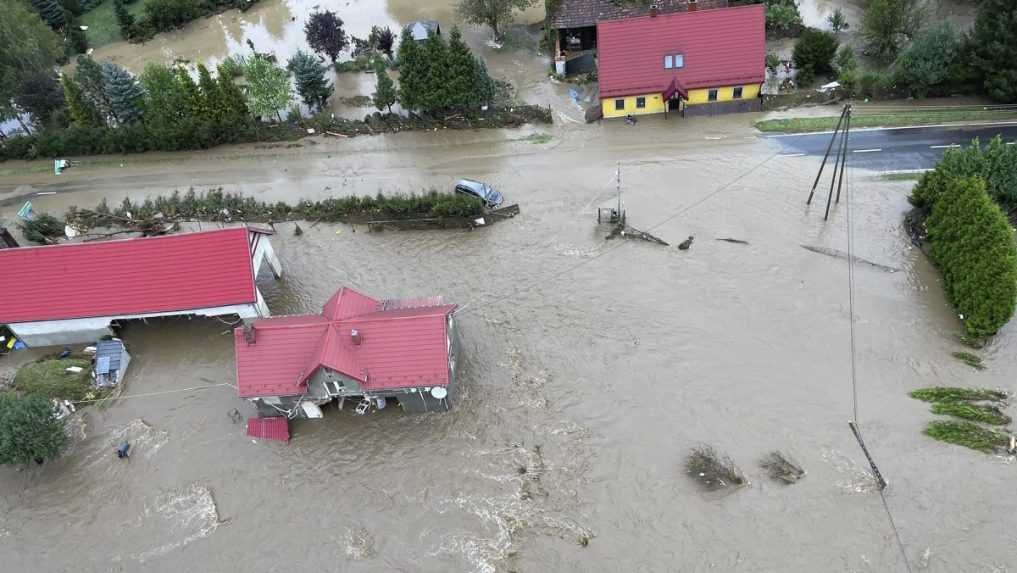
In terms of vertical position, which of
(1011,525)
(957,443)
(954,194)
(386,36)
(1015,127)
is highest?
(386,36)

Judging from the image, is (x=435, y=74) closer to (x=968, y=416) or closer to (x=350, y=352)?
(x=350, y=352)

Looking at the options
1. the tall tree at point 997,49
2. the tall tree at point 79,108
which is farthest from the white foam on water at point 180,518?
the tall tree at point 997,49

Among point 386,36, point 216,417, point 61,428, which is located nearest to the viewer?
point 61,428

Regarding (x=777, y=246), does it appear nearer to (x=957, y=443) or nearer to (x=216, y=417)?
(x=957, y=443)

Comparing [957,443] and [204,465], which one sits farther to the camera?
[204,465]

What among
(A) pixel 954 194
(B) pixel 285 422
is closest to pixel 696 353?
(A) pixel 954 194

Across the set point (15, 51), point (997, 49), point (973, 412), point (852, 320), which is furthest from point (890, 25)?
point (15, 51)
